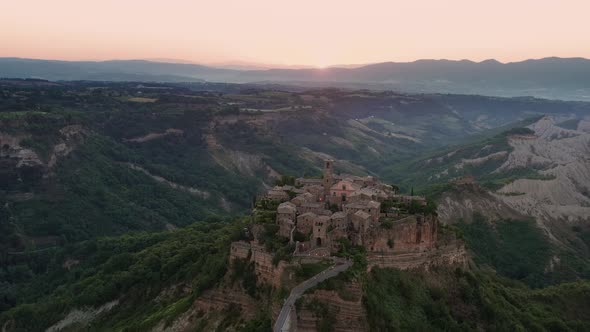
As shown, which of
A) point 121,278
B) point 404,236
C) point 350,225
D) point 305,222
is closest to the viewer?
point 305,222

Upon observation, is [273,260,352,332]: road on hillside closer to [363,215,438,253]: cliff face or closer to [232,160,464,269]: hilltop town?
[232,160,464,269]: hilltop town

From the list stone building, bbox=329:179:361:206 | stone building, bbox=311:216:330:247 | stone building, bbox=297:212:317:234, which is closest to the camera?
stone building, bbox=311:216:330:247

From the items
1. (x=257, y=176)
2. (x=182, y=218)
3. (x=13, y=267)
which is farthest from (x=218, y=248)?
(x=257, y=176)

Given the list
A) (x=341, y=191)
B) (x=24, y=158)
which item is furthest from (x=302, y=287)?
(x=24, y=158)

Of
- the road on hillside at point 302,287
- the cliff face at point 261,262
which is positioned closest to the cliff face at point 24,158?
the cliff face at point 261,262

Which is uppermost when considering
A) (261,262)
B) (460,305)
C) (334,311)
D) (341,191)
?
(341,191)

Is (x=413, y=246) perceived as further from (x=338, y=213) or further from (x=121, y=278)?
(x=121, y=278)

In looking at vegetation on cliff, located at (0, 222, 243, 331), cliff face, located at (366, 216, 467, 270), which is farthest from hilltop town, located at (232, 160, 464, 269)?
vegetation on cliff, located at (0, 222, 243, 331)

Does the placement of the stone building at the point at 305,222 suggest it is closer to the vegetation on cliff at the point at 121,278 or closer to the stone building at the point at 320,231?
the stone building at the point at 320,231
